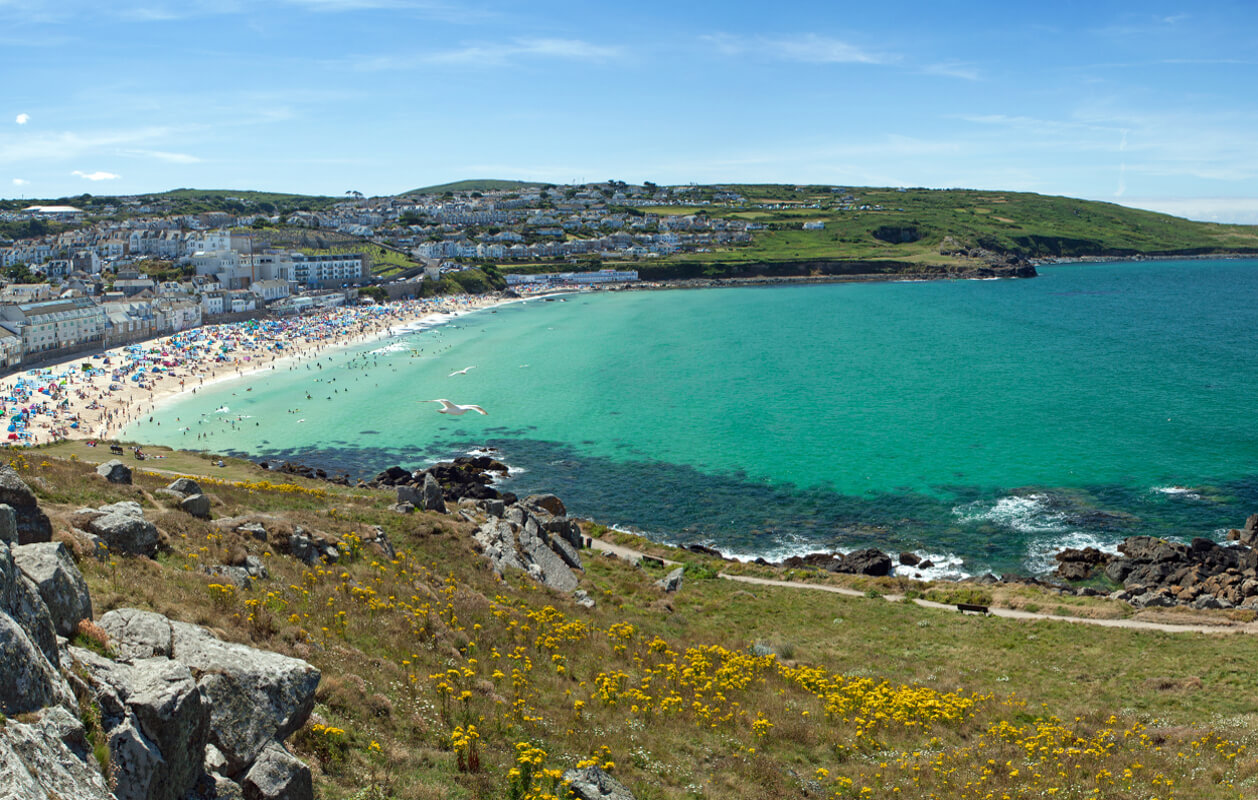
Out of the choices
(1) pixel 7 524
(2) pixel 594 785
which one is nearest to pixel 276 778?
(2) pixel 594 785

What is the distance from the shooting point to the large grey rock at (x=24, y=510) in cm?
1305

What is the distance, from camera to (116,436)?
5272cm

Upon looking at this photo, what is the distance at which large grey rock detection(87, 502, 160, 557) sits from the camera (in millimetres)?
14414

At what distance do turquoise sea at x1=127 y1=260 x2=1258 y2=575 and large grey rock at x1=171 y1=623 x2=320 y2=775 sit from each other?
89.2 feet

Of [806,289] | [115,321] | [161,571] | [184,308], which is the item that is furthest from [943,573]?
[806,289]

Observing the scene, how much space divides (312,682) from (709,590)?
63.2 ft

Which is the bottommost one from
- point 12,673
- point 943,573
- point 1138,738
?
point 943,573

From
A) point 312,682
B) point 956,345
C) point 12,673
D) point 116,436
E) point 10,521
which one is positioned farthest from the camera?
point 956,345

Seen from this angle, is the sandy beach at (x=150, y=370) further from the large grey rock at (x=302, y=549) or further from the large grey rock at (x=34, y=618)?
the large grey rock at (x=34, y=618)

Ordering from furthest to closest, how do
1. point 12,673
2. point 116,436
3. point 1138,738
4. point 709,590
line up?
point 116,436
point 709,590
point 1138,738
point 12,673

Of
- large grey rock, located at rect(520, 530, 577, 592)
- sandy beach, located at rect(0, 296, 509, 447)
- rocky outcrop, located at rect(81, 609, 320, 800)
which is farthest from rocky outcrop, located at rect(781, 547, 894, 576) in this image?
sandy beach, located at rect(0, 296, 509, 447)

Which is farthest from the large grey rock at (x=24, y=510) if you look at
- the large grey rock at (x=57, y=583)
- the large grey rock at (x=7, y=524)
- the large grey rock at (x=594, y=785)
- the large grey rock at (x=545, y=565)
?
the large grey rock at (x=545, y=565)

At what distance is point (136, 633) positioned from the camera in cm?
1019

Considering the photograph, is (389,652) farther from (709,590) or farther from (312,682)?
(709,590)
